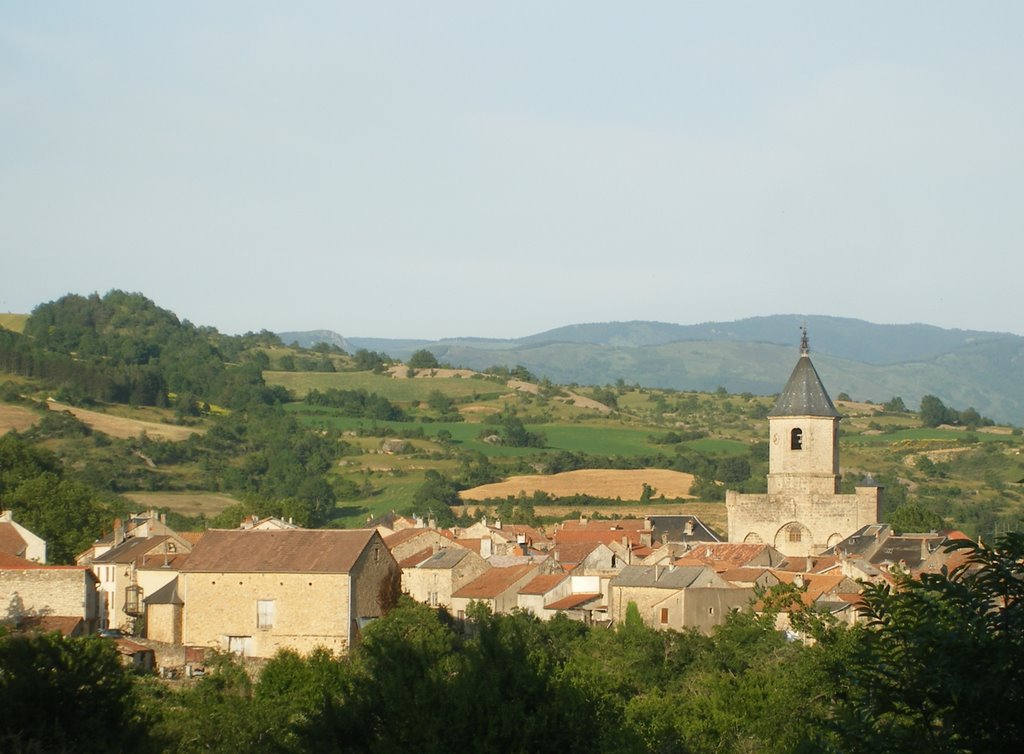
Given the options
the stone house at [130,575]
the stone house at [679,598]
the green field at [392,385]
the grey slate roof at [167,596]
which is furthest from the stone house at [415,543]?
the green field at [392,385]

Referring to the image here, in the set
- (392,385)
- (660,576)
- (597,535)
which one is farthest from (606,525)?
(392,385)

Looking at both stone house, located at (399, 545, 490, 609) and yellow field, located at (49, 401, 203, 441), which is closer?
stone house, located at (399, 545, 490, 609)

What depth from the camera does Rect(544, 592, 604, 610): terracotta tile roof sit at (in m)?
54.2

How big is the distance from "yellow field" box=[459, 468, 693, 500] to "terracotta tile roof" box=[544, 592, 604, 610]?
48655 mm

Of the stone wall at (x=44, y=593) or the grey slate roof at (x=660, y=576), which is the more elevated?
the stone wall at (x=44, y=593)

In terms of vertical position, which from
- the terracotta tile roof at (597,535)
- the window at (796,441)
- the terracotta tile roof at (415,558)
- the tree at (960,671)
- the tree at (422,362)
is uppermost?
the tree at (422,362)

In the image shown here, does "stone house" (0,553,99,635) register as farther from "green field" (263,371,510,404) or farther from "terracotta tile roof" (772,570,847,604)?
"green field" (263,371,510,404)

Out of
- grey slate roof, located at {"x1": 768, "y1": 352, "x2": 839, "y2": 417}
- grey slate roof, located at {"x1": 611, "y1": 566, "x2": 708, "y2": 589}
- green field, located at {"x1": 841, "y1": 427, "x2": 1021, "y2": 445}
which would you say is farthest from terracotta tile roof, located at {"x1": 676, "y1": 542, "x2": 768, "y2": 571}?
green field, located at {"x1": 841, "y1": 427, "x2": 1021, "y2": 445}

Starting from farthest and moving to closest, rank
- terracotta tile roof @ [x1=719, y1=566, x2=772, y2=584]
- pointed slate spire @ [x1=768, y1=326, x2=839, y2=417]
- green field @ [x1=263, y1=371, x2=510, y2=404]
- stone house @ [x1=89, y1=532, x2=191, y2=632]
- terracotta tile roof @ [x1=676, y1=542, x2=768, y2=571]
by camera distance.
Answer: green field @ [x1=263, y1=371, x2=510, y2=404] < pointed slate spire @ [x1=768, y1=326, x2=839, y2=417] < terracotta tile roof @ [x1=676, y1=542, x2=768, y2=571] < terracotta tile roof @ [x1=719, y1=566, x2=772, y2=584] < stone house @ [x1=89, y1=532, x2=191, y2=632]

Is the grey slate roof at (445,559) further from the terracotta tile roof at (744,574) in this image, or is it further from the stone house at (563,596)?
the terracotta tile roof at (744,574)

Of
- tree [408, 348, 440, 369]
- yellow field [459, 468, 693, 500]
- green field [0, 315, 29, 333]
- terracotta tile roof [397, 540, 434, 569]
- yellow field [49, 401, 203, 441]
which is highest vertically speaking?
green field [0, 315, 29, 333]

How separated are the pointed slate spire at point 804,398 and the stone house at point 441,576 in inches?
571

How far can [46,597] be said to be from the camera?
4503 cm

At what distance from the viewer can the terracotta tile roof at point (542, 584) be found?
181ft
